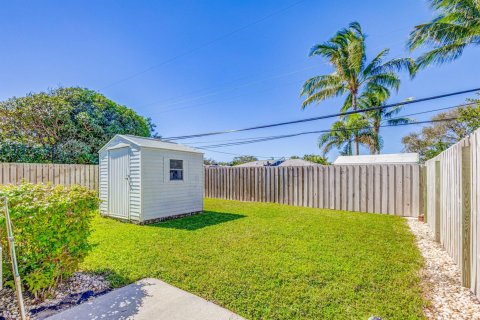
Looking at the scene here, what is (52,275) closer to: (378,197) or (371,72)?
(378,197)

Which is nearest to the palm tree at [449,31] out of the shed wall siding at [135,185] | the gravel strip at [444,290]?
the gravel strip at [444,290]

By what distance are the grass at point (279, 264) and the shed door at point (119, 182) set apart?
0.81 metres

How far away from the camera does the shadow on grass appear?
5829 millimetres

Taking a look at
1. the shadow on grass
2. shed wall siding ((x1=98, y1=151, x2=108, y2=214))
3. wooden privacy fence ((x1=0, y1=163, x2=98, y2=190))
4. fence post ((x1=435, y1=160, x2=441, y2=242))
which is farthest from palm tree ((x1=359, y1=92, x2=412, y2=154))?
wooden privacy fence ((x1=0, y1=163, x2=98, y2=190))

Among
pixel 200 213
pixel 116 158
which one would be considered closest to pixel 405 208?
pixel 200 213

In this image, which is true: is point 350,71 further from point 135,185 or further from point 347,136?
point 135,185

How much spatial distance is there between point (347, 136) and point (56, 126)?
17053 mm

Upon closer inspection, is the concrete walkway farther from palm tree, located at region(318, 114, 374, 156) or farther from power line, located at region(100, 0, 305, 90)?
palm tree, located at region(318, 114, 374, 156)

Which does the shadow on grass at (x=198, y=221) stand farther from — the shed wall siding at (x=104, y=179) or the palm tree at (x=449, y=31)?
the palm tree at (x=449, y=31)

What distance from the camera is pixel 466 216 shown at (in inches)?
104

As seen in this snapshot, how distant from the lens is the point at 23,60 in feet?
26.8

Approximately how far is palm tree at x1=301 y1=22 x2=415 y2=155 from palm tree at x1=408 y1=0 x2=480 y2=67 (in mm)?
3605

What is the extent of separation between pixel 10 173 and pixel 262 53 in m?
10.6

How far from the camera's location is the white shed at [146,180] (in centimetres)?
636
